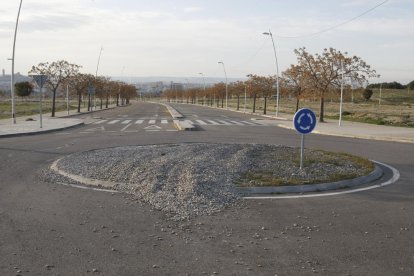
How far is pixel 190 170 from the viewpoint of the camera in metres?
9.99

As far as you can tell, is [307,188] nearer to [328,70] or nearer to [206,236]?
[206,236]

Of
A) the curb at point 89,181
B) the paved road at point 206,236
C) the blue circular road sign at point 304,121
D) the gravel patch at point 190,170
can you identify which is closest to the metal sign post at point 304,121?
the blue circular road sign at point 304,121

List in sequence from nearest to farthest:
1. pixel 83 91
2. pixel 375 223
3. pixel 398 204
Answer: pixel 375 223, pixel 398 204, pixel 83 91

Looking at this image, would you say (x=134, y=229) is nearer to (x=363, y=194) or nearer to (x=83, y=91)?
(x=363, y=194)

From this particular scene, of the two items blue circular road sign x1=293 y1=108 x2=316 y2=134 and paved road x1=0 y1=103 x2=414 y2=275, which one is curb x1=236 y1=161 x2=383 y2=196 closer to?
paved road x1=0 y1=103 x2=414 y2=275

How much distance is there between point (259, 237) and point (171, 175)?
3864mm

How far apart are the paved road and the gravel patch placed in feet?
1.59

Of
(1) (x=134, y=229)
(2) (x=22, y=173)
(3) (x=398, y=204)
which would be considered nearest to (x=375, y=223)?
(3) (x=398, y=204)

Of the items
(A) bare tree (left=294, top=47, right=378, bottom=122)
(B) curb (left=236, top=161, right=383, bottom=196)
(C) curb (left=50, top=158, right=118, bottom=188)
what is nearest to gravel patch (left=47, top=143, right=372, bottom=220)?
(C) curb (left=50, top=158, right=118, bottom=188)

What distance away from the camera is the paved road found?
16.9 ft

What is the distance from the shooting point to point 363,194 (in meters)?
9.06

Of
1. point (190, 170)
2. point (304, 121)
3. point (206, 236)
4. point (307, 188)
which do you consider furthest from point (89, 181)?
point (304, 121)

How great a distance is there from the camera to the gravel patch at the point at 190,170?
8.24 metres

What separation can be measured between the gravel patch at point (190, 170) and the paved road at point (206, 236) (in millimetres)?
485
